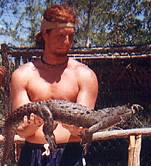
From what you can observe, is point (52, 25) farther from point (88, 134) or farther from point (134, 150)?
point (134, 150)

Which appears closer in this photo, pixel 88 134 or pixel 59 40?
pixel 59 40

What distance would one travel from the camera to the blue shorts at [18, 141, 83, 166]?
6.24ft

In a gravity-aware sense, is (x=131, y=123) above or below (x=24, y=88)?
below

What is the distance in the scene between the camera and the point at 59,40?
66.1 inches

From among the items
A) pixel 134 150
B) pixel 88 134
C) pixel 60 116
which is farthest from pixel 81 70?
pixel 134 150

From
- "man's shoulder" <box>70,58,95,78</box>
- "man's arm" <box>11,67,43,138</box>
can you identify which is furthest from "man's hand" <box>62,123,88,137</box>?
"man's shoulder" <box>70,58,95,78</box>

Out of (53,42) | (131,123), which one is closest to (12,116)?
(53,42)

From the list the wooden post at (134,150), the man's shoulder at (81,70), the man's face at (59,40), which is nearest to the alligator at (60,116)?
the man's shoulder at (81,70)

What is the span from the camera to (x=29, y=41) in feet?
32.6

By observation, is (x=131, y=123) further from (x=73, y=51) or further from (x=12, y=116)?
(x=12, y=116)

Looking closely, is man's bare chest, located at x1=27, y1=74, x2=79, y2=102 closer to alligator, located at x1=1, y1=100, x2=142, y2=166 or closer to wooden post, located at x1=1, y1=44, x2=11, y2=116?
alligator, located at x1=1, y1=100, x2=142, y2=166

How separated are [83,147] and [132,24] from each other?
5.01m

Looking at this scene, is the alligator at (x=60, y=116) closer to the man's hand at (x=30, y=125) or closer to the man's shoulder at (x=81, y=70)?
the man's hand at (x=30, y=125)

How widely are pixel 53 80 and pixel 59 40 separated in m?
0.31
